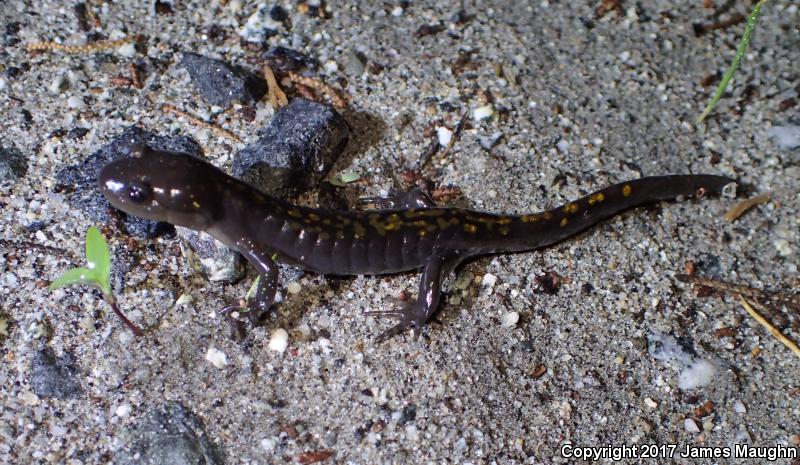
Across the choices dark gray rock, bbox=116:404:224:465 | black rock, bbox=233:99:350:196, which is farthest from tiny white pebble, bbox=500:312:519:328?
dark gray rock, bbox=116:404:224:465

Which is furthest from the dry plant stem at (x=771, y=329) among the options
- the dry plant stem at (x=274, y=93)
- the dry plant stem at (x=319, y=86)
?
the dry plant stem at (x=274, y=93)

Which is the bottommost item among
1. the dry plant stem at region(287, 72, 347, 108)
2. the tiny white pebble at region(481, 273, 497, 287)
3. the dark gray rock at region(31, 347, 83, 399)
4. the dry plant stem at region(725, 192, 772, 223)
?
the dry plant stem at region(725, 192, 772, 223)

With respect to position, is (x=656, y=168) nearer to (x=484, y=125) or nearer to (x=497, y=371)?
(x=484, y=125)

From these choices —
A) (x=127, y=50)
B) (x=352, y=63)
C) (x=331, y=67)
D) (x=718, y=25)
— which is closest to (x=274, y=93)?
(x=331, y=67)

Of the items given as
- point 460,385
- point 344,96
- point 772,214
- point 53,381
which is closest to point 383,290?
point 460,385

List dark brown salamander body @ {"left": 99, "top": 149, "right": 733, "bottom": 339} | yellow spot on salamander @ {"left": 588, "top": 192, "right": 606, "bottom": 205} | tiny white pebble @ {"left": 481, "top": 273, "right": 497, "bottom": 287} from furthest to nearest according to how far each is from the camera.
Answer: yellow spot on salamander @ {"left": 588, "top": 192, "right": 606, "bottom": 205} < tiny white pebble @ {"left": 481, "top": 273, "right": 497, "bottom": 287} < dark brown salamander body @ {"left": 99, "top": 149, "right": 733, "bottom": 339}

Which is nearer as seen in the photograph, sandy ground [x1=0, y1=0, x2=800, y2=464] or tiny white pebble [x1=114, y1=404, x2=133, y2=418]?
tiny white pebble [x1=114, y1=404, x2=133, y2=418]

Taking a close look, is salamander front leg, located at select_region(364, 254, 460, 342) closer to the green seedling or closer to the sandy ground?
the sandy ground

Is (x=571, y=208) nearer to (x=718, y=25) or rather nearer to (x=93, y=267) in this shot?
(x=718, y=25)
